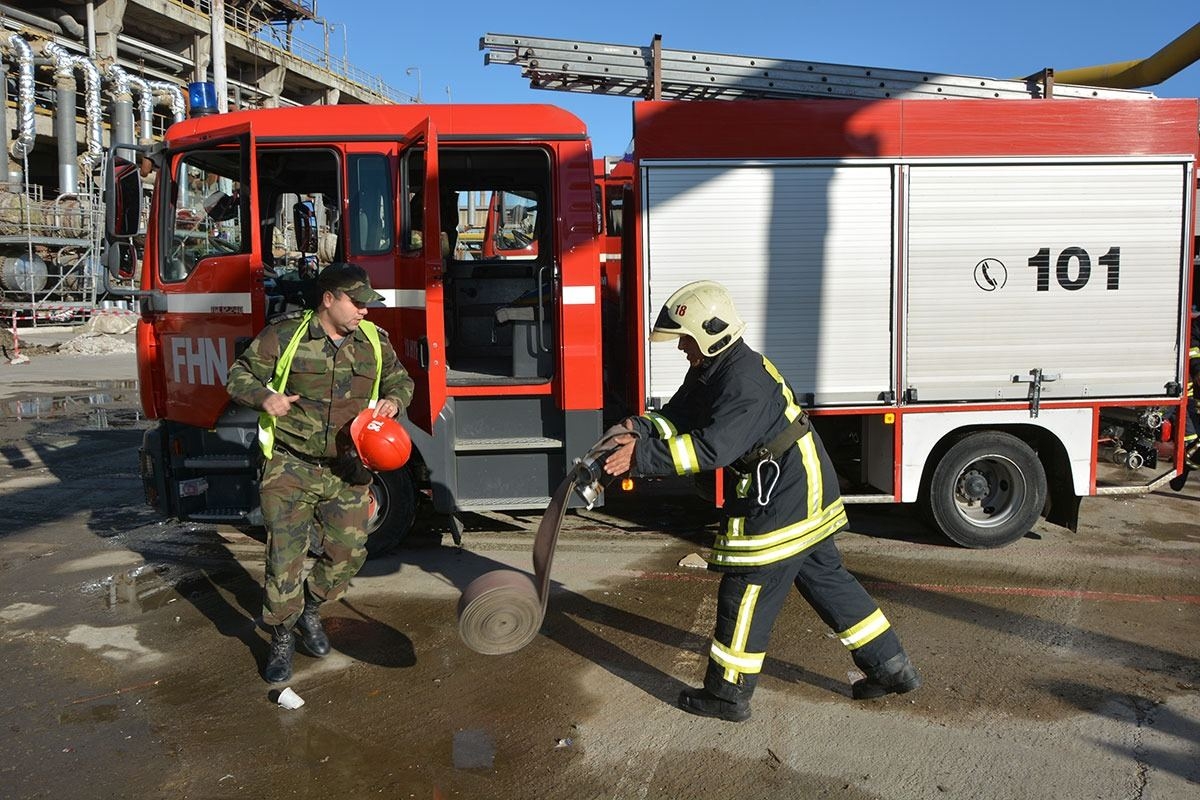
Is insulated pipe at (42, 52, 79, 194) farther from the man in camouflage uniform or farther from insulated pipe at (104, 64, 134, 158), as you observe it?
the man in camouflage uniform

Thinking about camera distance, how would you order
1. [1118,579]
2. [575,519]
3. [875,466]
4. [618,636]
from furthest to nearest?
[575,519] < [875,466] < [1118,579] < [618,636]

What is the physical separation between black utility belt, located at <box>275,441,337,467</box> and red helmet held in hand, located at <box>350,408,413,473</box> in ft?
0.82

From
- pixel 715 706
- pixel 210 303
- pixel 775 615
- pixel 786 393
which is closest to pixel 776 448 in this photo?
pixel 786 393

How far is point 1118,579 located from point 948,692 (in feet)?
7.16

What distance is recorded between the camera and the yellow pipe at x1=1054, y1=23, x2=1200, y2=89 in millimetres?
8328

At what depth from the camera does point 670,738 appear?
3.39 m

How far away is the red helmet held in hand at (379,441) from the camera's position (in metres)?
3.74

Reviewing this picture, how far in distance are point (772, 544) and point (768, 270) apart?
8.30ft

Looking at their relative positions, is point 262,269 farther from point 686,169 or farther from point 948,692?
point 948,692

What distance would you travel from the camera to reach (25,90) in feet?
83.1

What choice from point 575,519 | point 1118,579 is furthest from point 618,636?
point 1118,579

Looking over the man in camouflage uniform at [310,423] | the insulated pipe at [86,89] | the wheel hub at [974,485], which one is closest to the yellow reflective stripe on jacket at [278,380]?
the man in camouflage uniform at [310,423]

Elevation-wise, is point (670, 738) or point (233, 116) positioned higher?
point (233, 116)

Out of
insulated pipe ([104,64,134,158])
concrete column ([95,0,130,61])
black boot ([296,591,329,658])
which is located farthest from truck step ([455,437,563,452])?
concrete column ([95,0,130,61])
